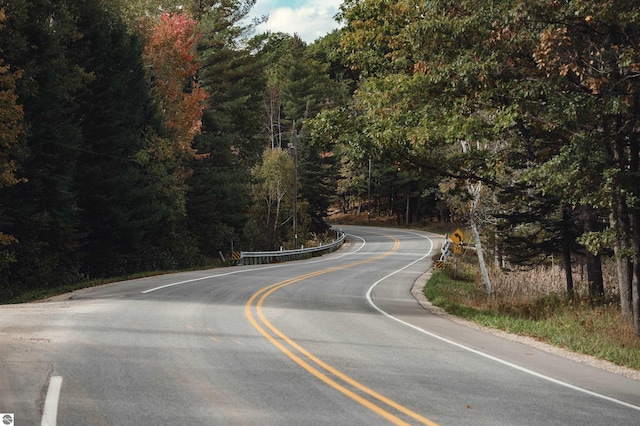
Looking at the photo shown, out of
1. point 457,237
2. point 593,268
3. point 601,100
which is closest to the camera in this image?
point 601,100

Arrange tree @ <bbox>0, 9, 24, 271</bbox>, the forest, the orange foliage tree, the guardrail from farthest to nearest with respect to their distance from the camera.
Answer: the guardrail
the orange foliage tree
tree @ <bbox>0, 9, 24, 271</bbox>
the forest

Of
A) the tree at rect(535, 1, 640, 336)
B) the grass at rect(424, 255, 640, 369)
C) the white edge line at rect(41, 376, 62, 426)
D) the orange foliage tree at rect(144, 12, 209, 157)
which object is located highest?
the orange foliage tree at rect(144, 12, 209, 157)

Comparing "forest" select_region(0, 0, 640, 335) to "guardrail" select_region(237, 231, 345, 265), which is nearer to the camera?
"forest" select_region(0, 0, 640, 335)

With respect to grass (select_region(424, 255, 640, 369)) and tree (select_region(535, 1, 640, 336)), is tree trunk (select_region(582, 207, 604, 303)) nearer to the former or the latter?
grass (select_region(424, 255, 640, 369))

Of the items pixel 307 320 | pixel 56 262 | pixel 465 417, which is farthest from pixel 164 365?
pixel 56 262

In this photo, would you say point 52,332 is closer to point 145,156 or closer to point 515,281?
point 145,156

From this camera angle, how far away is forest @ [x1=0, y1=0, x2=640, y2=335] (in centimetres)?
1271

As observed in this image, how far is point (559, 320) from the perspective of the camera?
1494 centimetres

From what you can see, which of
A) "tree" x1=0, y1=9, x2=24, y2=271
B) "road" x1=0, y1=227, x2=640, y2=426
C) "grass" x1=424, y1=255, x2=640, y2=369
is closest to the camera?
"road" x1=0, y1=227, x2=640, y2=426

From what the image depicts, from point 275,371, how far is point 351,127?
970 cm

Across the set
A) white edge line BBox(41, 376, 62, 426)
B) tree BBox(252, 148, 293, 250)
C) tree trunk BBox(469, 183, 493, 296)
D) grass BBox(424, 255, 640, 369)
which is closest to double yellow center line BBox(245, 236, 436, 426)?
white edge line BBox(41, 376, 62, 426)

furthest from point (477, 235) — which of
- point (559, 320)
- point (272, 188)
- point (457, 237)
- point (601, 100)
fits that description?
point (272, 188)

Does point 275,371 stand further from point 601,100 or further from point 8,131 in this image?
point 8,131

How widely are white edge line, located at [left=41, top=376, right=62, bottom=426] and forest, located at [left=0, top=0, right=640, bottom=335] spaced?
9883mm
